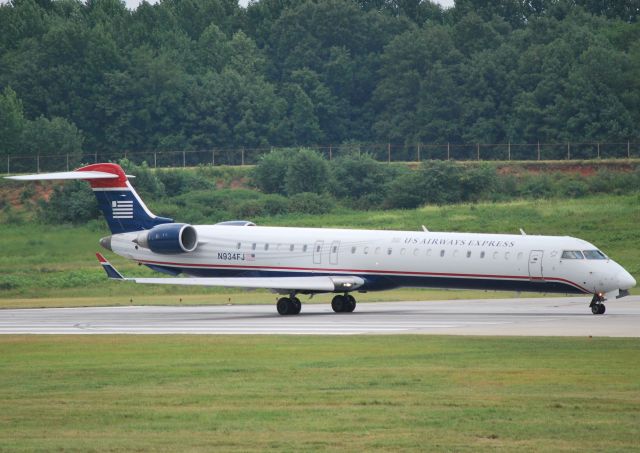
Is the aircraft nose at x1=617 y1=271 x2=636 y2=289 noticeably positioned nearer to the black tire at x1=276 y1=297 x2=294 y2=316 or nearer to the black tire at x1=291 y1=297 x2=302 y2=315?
the black tire at x1=291 y1=297 x2=302 y2=315

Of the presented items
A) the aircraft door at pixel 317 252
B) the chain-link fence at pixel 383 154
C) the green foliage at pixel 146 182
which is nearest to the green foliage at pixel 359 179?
the chain-link fence at pixel 383 154

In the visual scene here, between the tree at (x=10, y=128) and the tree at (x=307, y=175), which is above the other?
the tree at (x=10, y=128)

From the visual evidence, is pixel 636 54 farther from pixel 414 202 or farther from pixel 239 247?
pixel 239 247

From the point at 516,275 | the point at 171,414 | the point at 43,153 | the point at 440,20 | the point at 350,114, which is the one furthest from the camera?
the point at 440,20

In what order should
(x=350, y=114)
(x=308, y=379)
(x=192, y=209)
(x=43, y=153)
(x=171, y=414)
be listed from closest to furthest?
(x=171, y=414), (x=308, y=379), (x=192, y=209), (x=43, y=153), (x=350, y=114)

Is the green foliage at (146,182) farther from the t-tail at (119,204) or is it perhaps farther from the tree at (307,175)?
the t-tail at (119,204)

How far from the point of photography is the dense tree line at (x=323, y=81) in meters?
91.2

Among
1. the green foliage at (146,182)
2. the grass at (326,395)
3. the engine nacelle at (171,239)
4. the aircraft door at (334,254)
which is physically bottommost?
the grass at (326,395)

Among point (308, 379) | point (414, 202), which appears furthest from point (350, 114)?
point (308, 379)

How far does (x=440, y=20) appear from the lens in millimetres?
123500

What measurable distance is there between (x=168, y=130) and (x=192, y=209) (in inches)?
1034

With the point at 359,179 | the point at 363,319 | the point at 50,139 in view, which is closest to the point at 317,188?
the point at 359,179

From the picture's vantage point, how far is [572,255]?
3650cm

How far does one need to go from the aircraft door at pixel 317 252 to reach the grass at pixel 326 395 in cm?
1088
